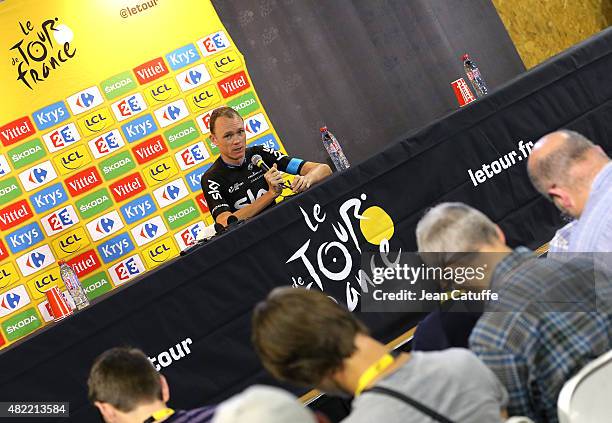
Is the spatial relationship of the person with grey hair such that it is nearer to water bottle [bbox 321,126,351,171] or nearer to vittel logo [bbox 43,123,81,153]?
water bottle [bbox 321,126,351,171]

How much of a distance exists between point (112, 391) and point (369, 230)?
68.2 inches

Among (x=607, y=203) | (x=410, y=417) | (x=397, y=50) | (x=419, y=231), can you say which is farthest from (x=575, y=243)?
(x=397, y=50)

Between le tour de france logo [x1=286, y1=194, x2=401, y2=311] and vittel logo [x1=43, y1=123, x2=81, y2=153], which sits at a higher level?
vittel logo [x1=43, y1=123, x2=81, y2=153]

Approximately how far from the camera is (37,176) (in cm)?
581

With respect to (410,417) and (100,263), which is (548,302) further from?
(100,263)

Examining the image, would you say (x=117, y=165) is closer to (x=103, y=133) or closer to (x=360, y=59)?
(x=103, y=133)

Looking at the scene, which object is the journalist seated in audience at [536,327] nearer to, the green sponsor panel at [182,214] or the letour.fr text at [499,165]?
the letour.fr text at [499,165]

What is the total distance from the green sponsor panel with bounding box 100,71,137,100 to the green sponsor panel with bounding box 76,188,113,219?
0.66 metres

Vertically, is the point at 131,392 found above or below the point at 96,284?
below

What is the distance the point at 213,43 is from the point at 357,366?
4820 mm

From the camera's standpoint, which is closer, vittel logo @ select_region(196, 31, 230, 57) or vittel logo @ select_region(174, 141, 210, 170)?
vittel logo @ select_region(174, 141, 210, 170)

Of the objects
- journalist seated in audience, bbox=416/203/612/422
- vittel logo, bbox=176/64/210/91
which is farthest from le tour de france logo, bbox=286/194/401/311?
vittel logo, bbox=176/64/210/91

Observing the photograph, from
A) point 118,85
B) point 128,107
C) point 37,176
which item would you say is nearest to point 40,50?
point 118,85

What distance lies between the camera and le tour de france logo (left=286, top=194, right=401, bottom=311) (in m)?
3.68
